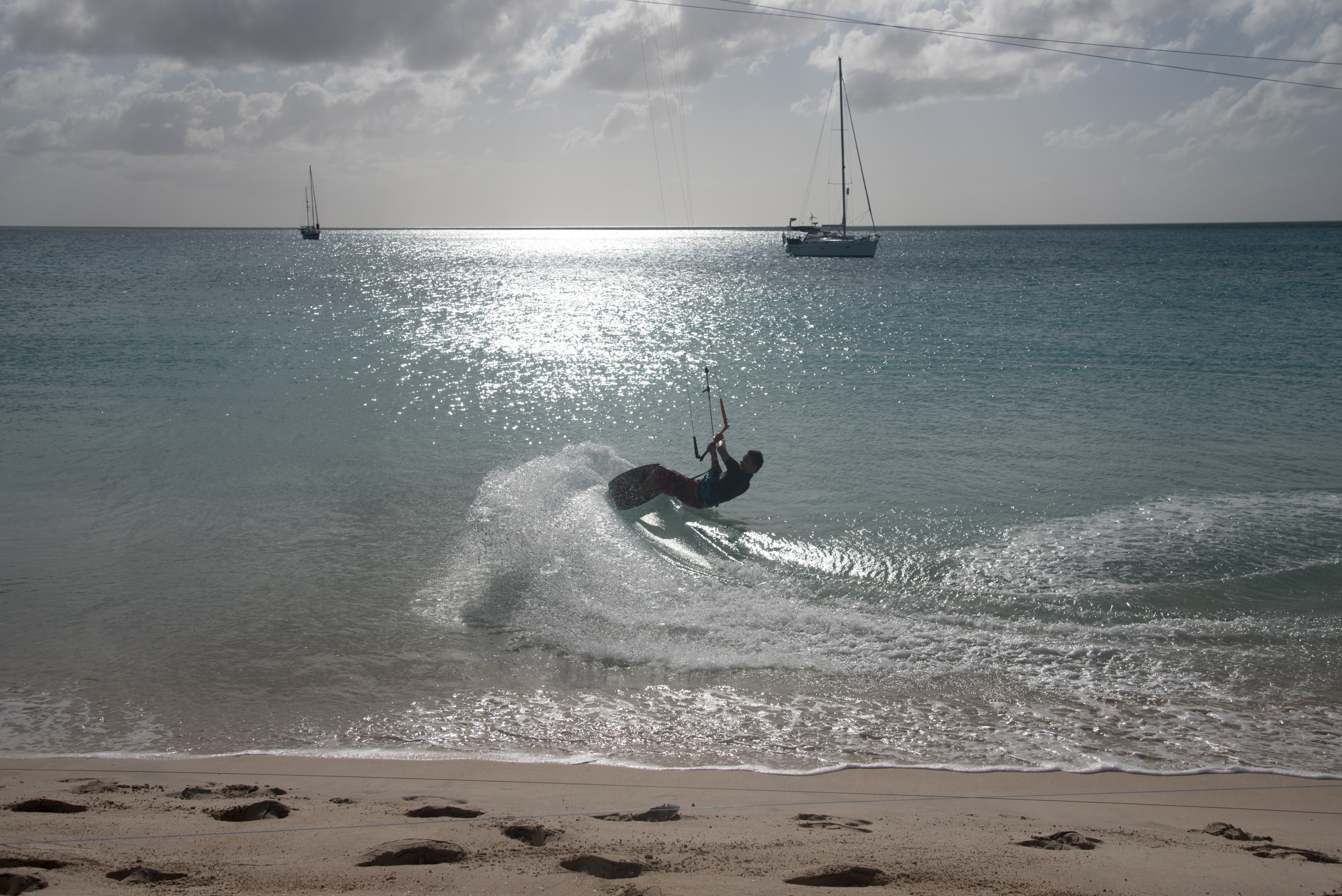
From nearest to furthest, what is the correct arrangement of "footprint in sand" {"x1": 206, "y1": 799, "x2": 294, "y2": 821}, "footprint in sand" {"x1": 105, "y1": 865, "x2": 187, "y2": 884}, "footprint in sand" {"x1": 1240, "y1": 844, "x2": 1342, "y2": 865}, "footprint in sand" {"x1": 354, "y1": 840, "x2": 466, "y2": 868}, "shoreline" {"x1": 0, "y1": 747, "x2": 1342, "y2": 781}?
1. "footprint in sand" {"x1": 105, "y1": 865, "x2": 187, "y2": 884}
2. "footprint in sand" {"x1": 354, "y1": 840, "x2": 466, "y2": 868}
3. "footprint in sand" {"x1": 1240, "y1": 844, "x2": 1342, "y2": 865}
4. "footprint in sand" {"x1": 206, "y1": 799, "x2": 294, "y2": 821}
5. "shoreline" {"x1": 0, "y1": 747, "x2": 1342, "y2": 781}

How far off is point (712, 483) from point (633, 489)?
128cm

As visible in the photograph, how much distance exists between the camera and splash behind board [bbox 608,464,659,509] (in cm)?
1255

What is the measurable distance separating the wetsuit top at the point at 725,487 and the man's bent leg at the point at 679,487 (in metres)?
0.10

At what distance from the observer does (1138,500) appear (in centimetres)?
1286

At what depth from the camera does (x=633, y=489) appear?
498 inches

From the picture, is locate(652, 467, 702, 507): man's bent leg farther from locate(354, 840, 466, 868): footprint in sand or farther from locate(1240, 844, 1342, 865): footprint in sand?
locate(1240, 844, 1342, 865): footprint in sand

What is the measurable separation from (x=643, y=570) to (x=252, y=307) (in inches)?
1664

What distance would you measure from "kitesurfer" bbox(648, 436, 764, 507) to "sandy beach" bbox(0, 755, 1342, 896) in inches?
273

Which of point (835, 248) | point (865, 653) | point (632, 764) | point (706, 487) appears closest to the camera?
point (632, 764)

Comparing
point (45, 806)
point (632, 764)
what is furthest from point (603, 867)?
point (45, 806)

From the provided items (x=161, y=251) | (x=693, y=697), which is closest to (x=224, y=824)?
(x=693, y=697)

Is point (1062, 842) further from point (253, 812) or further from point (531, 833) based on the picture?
point (253, 812)

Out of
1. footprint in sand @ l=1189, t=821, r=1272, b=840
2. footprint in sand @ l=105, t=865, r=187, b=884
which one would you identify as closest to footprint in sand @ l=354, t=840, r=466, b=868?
footprint in sand @ l=105, t=865, r=187, b=884

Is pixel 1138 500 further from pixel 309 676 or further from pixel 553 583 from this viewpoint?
pixel 309 676
